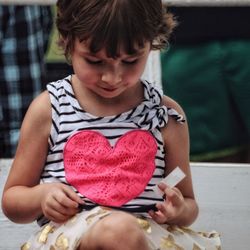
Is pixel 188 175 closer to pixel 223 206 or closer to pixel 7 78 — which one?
pixel 223 206

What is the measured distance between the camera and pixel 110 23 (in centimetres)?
226

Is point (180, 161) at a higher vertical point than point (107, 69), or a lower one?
lower

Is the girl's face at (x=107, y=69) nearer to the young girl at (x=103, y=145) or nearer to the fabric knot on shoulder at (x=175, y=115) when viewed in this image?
the young girl at (x=103, y=145)

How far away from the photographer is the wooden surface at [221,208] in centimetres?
335

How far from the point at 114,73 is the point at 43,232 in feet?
1.56

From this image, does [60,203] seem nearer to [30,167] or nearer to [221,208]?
[30,167]

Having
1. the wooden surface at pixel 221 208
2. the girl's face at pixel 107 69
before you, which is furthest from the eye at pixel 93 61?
the wooden surface at pixel 221 208

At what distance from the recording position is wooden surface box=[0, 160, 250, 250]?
335cm

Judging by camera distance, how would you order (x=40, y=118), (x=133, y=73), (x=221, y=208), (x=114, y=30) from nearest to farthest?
(x=114, y=30) → (x=133, y=73) → (x=40, y=118) → (x=221, y=208)

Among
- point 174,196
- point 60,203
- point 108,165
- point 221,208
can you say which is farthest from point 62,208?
point 221,208

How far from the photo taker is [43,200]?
2.38 meters

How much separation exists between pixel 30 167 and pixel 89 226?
306 millimetres

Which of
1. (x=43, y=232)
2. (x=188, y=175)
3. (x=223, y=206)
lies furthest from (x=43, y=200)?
(x=223, y=206)

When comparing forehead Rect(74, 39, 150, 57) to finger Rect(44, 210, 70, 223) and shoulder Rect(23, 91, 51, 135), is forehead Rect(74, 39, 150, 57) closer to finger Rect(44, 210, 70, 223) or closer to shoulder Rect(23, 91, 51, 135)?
shoulder Rect(23, 91, 51, 135)
